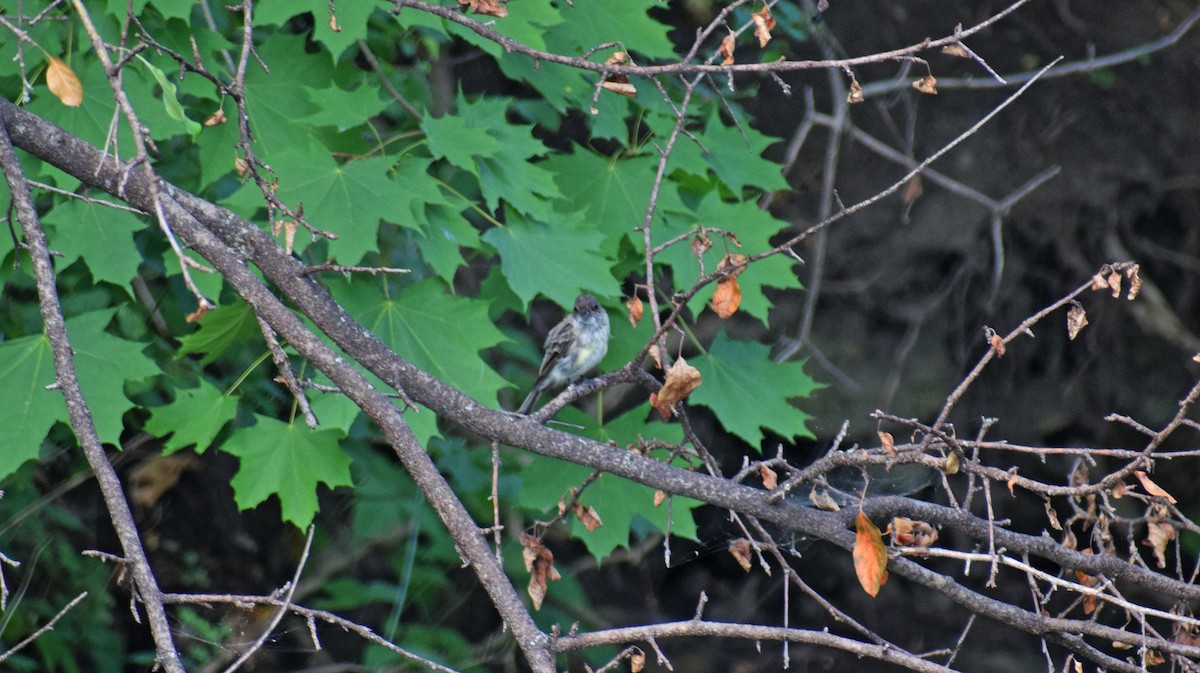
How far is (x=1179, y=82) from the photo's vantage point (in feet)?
15.5

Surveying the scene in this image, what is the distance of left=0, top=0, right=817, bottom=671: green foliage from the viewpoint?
274cm

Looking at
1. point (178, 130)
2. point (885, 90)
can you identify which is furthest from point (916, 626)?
point (178, 130)

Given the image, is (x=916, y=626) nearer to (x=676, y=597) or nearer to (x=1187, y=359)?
(x=676, y=597)

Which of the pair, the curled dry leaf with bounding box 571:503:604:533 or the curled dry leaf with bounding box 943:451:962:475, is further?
the curled dry leaf with bounding box 571:503:604:533

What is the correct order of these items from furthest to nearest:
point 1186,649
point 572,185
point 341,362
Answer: point 572,185 < point 341,362 < point 1186,649

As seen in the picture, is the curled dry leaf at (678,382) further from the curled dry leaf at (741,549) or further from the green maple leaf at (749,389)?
the green maple leaf at (749,389)

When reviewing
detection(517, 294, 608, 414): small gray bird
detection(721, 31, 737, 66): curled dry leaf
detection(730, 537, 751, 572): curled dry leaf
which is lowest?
detection(517, 294, 608, 414): small gray bird

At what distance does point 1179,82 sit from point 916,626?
2495 millimetres

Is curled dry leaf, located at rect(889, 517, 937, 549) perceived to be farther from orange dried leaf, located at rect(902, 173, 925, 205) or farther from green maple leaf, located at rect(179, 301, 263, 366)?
orange dried leaf, located at rect(902, 173, 925, 205)

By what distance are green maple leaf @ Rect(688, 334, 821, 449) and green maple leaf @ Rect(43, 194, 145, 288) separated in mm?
1473

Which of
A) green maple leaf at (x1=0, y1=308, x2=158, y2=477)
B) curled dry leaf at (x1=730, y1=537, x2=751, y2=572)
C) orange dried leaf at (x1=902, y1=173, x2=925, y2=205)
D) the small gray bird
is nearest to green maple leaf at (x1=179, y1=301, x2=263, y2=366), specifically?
green maple leaf at (x1=0, y1=308, x2=158, y2=477)

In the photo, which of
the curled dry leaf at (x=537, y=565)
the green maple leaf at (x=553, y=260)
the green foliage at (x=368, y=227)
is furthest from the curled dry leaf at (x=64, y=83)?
the green maple leaf at (x=553, y=260)

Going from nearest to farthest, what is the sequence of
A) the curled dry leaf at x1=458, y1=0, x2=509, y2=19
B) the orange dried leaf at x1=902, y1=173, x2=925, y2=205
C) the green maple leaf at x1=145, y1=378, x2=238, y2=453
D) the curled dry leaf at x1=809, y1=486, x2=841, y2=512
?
the curled dry leaf at x1=458, y1=0, x2=509, y2=19 < the curled dry leaf at x1=809, y1=486, x2=841, y2=512 < the green maple leaf at x1=145, y1=378, x2=238, y2=453 < the orange dried leaf at x1=902, y1=173, x2=925, y2=205

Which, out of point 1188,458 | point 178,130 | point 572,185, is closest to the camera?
point 178,130
